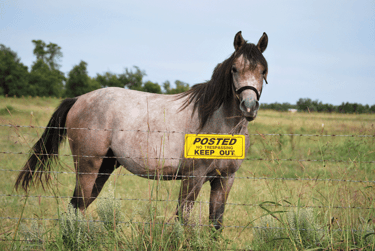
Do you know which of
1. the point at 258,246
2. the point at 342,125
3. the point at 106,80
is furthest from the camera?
the point at 106,80

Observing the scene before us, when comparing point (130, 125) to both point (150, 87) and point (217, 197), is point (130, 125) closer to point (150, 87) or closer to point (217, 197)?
point (217, 197)

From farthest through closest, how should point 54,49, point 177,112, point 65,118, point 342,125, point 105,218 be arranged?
point 54,49
point 342,125
point 65,118
point 177,112
point 105,218

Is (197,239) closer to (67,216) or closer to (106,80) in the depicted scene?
(67,216)

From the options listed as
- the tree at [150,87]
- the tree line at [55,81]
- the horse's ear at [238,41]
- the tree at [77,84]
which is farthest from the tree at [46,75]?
the horse's ear at [238,41]

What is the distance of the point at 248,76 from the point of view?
245cm

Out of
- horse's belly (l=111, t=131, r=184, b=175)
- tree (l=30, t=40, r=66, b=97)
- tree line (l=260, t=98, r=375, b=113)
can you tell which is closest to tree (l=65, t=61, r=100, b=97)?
tree (l=30, t=40, r=66, b=97)

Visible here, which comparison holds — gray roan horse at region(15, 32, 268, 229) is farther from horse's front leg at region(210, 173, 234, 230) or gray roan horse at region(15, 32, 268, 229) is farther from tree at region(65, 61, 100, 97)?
tree at region(65, 61, 100, 97)

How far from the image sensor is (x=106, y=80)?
3447cm

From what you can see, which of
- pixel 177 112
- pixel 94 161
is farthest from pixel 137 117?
pixel 94 161

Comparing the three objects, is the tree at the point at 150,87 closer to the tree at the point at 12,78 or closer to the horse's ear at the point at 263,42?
the tree at the point at 12,78

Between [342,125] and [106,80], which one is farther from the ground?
[106,80]

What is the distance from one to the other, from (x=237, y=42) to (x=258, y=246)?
2.27 meters

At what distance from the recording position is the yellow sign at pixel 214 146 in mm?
2283

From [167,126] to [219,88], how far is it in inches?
31.8
